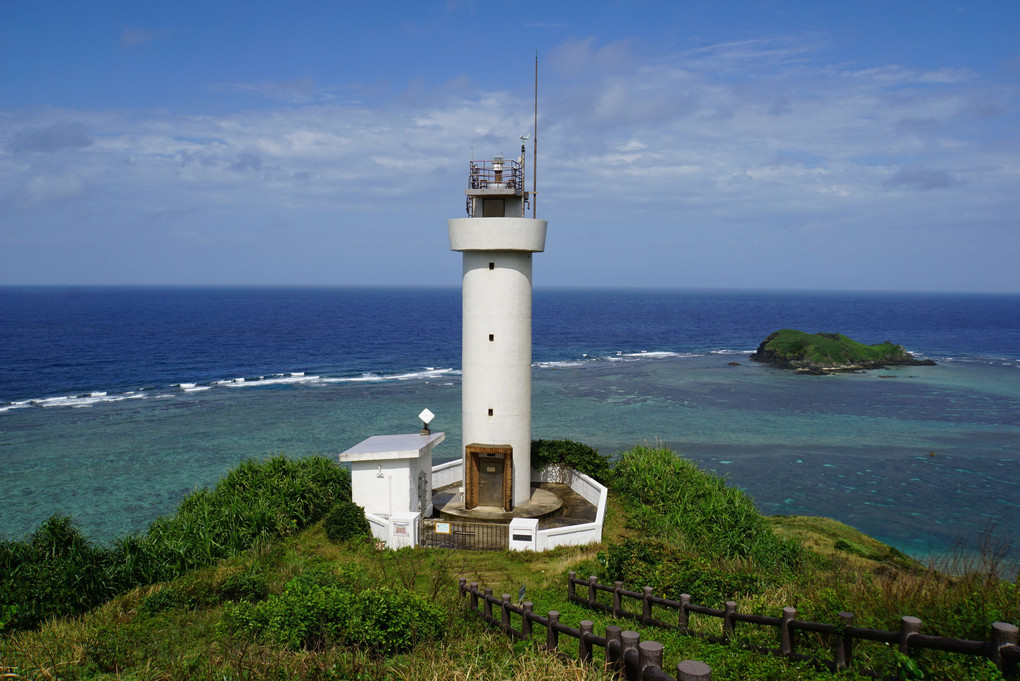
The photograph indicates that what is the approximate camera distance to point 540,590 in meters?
12.8

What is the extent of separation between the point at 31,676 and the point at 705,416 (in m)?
40.2

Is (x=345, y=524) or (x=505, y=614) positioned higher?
(x=505, y=614)

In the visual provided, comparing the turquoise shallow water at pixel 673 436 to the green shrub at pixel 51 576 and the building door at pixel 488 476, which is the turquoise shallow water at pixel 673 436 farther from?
the building door at pixel 488 476

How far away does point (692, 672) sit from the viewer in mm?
4500

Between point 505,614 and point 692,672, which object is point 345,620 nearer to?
point 505,614

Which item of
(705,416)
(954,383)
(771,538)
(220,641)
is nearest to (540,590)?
(220,641)

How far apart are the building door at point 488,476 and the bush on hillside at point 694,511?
3.41 metres

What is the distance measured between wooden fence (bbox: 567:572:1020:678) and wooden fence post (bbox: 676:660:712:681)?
248 cm

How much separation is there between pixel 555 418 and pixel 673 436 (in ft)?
23.8

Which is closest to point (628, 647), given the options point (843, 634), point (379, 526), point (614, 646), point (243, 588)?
point (614, 646)

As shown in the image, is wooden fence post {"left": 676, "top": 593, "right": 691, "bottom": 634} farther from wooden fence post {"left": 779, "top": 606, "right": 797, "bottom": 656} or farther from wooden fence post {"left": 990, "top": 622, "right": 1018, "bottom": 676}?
wooden fence post {"left": 990, "top": 622, "right": 1018, "bottom": 676}

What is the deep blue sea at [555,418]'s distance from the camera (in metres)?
27.4

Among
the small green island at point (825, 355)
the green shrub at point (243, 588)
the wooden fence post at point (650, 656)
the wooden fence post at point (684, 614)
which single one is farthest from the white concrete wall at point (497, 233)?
the small green island at point (825, 355)

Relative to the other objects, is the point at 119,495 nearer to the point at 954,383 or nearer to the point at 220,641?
the point at 220,641
